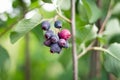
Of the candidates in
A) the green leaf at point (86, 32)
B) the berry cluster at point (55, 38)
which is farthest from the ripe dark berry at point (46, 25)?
the green leaf at point (86, 32)

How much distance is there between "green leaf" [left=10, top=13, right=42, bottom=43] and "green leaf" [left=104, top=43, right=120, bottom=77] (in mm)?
277

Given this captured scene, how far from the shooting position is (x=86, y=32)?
1297mm

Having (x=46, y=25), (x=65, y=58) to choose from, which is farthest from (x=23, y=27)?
(x=65, y=58)

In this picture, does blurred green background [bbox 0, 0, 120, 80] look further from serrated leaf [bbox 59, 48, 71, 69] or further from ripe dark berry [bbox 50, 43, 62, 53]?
ripe dark berry [bbox 50, 43, 62, 53]

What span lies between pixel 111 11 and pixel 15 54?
42.6 inches

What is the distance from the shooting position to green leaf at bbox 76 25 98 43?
1279 mm

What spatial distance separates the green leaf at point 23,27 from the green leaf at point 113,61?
277mm

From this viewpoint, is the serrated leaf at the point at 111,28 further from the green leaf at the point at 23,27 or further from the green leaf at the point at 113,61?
the green leaf at the point at 23,27

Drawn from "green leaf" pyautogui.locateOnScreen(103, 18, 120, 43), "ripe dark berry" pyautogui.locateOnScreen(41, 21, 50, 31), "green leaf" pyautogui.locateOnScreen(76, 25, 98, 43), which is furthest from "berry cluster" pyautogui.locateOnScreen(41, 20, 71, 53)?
"green leaf" pyautogui.locateOnScreen(103, 18, 120, 43)

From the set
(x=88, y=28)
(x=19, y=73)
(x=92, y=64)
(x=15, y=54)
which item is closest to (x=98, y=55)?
(x=92, y=64)

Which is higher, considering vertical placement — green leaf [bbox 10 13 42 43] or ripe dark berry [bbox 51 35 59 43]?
green leaf [bbox 10 13 42 43]

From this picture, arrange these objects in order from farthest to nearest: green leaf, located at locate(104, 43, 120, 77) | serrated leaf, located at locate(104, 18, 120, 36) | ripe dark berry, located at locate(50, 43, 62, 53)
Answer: serrated leaf, located at locate(104, 18, 120, 36) → green leaf, located at locate(104, 43, 120, 77) → ripe dark berry, located at locate(50, 43, 62, 53)

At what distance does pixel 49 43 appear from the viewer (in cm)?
106

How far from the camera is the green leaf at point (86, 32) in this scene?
128cm
